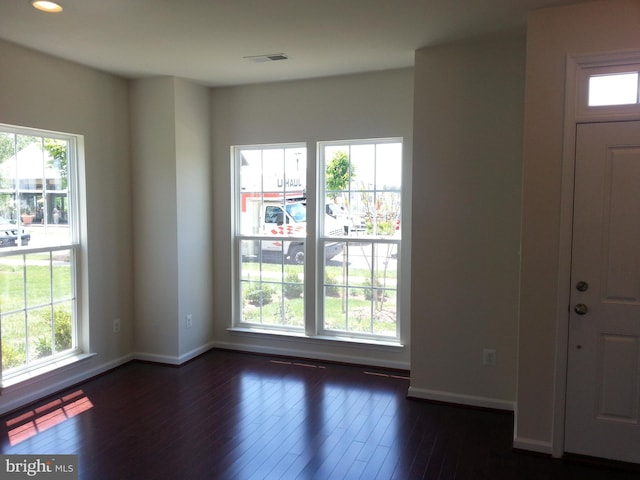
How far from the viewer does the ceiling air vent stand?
371cm

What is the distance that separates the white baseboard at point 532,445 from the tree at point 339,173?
250 centimetres

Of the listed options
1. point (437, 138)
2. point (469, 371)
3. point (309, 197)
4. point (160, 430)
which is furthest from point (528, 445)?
point (309, 197)

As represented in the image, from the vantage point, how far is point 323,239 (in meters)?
4.62

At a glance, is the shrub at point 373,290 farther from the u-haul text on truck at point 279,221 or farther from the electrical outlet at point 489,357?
the electrical outlet at point 489,357

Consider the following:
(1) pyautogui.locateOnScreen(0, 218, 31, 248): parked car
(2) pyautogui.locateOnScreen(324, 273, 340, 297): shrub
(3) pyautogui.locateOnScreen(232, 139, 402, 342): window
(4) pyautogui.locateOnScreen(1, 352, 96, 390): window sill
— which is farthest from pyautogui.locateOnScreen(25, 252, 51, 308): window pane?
(2) pyautogui.locateOnScreen(324, 273, 340, 297): shrub

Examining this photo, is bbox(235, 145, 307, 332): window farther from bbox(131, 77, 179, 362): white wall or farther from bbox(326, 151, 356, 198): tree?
bbox(131, 77, 179, 362): white wall

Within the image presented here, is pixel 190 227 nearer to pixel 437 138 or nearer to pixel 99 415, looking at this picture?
pixel 99 415

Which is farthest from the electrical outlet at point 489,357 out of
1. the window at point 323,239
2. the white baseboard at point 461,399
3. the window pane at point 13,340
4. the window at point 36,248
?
the window pane at point 13,340

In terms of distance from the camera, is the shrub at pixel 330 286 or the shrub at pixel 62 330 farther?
the shrub at pixel 330 286

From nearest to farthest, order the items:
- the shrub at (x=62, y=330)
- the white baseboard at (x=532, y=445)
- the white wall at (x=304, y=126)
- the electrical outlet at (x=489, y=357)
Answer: the white baseboard at (x=532, y=445) < the electrical outlet at (x=489, y=357) < the shrub at (x=62, y=330) < the white wall at (x=304, y=126)

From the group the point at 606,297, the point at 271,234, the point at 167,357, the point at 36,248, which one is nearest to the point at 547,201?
the point at 606,297

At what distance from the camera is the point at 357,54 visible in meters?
3.71

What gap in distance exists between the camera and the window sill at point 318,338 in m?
4.38

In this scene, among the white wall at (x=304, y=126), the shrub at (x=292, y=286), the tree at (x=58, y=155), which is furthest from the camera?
the shrub at (x=292, y=286)
